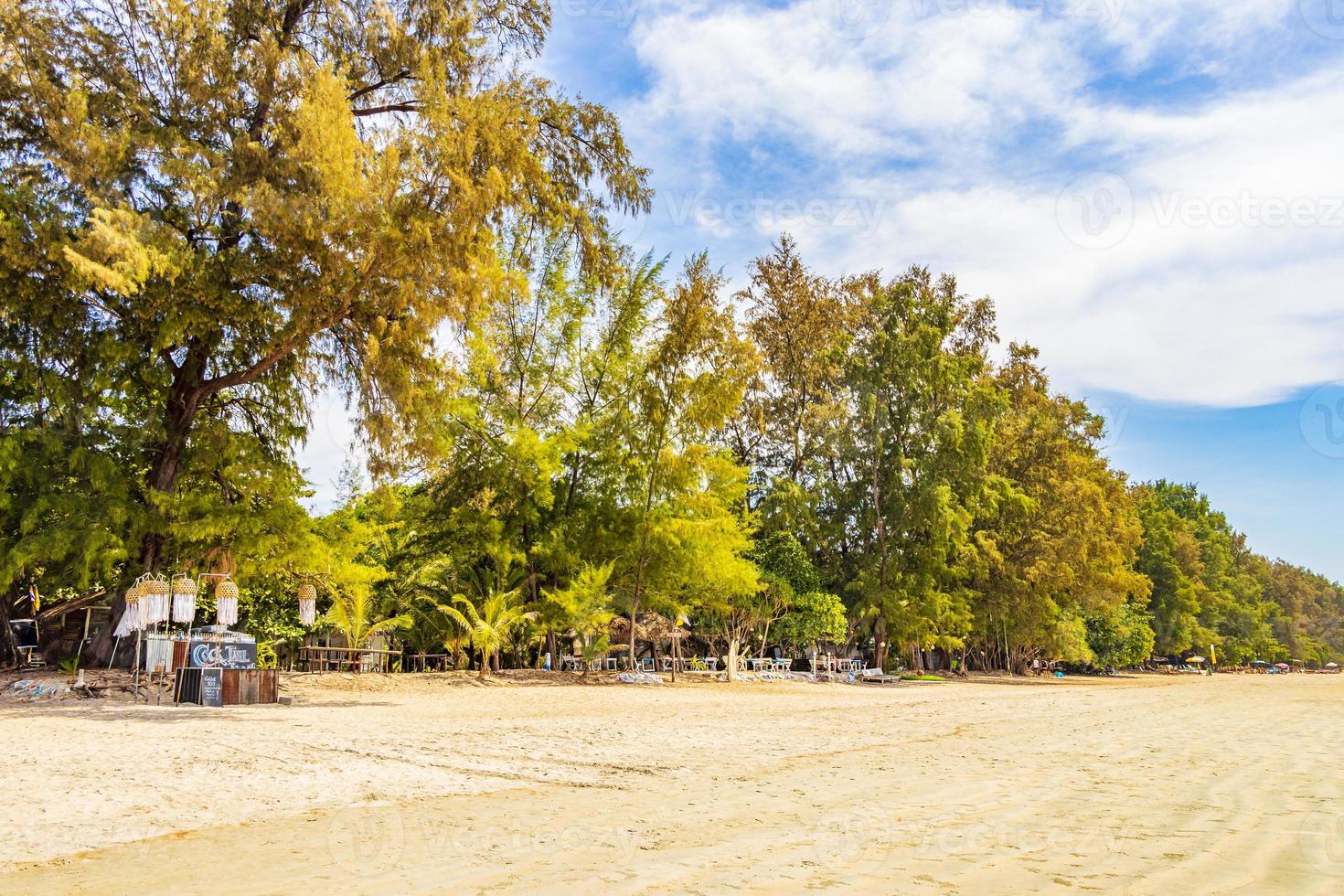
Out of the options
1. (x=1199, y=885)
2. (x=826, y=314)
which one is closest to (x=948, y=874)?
(x=1199, y=885)

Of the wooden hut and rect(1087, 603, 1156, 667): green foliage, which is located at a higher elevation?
the wooden hut

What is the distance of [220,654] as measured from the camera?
14812mm

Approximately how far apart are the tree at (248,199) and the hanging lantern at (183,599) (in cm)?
230

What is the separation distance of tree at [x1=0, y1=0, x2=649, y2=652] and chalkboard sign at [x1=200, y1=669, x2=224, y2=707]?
399 cm

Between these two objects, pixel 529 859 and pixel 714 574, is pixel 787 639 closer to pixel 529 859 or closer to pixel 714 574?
pixel 714 574

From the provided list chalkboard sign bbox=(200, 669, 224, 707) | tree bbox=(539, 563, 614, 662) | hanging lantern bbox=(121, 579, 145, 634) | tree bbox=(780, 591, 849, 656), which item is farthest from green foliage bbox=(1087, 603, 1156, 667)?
hanging lantern bbox=(121, 579, 145, 634)

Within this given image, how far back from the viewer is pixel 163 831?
554cm

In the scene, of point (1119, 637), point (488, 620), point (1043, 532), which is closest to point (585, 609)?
point (488, 620)

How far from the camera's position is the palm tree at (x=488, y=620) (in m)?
22.3

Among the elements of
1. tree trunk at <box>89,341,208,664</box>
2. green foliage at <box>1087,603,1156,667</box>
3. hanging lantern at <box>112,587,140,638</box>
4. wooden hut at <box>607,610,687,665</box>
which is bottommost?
green foliage at <box>1087,603,1156,667</box>

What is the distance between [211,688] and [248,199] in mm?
7855

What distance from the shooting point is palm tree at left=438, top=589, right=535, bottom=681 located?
877 inches

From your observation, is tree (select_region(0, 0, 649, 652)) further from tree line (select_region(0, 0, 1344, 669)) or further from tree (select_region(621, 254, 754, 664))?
tree (select_region(621, 254, 754, 664))

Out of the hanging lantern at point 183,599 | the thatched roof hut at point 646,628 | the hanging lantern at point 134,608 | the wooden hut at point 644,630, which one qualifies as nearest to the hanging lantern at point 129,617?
the hanging lantern at point 134,608
